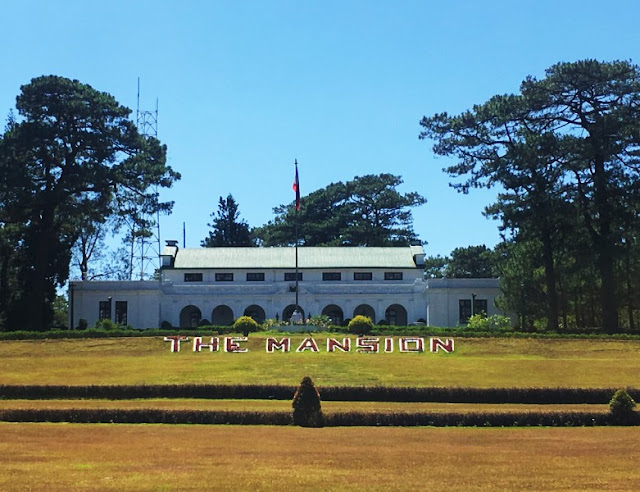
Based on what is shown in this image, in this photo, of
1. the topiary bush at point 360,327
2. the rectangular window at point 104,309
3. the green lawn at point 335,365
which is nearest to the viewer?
the green lawn at point 335,365

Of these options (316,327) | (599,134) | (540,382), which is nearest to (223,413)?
(540,382)

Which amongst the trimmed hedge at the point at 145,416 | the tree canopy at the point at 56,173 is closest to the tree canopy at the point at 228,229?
the tree canopy at the point at 56,173

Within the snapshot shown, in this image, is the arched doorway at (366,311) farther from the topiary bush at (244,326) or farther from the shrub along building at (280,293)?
the topiary bush at (244,326)

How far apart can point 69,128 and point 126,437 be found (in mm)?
49507

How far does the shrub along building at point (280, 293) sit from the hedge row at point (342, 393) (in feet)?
134

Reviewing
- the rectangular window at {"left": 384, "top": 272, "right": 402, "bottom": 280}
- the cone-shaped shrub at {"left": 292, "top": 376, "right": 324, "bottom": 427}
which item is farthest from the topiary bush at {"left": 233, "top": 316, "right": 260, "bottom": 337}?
the cone-shaped shrub at {"left": 292, "top": 376, "right": 324, "bottom": 427}

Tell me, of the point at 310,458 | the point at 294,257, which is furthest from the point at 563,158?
the point at 310,458

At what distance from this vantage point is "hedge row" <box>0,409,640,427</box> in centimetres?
2719

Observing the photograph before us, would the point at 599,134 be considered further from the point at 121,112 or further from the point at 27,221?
the point at 27,221

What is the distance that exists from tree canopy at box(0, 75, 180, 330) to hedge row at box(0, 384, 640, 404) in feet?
111

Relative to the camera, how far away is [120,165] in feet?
224

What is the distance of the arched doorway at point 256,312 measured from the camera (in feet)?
261

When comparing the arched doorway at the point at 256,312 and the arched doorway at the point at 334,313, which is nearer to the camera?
the arched doorway at the point at 256,312

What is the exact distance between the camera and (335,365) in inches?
1594
